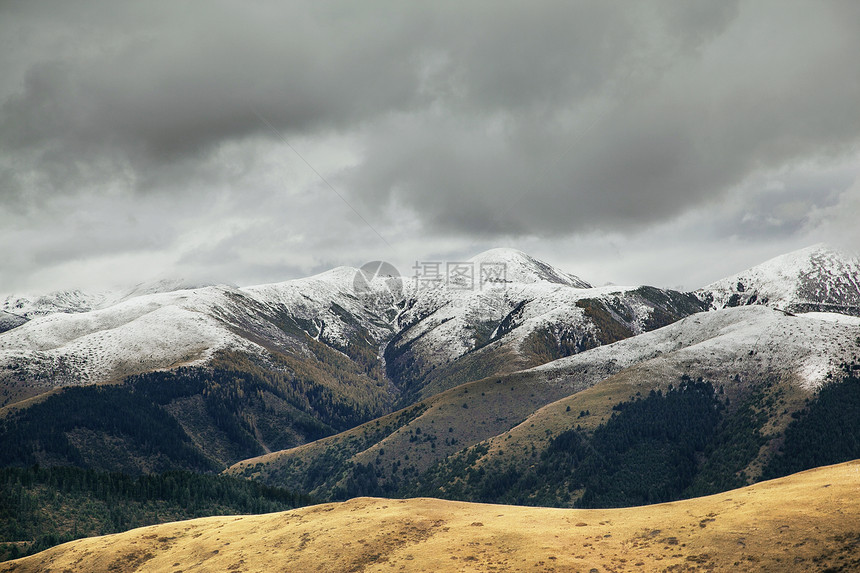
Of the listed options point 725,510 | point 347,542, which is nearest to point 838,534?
point 725,510

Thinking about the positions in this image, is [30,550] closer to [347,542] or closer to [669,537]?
[347,542]

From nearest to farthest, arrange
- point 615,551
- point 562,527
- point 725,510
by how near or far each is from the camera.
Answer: point 615,551
point 725,510
point 562,527

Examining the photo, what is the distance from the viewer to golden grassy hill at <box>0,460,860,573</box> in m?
54.6

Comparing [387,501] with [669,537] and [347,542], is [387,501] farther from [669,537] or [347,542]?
[669,537]

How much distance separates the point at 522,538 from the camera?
67250 millimetres

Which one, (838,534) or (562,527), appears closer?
(838,534)

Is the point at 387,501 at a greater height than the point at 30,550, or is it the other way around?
the point at 387,501

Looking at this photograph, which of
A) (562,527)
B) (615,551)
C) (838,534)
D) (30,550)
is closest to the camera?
(838,534)

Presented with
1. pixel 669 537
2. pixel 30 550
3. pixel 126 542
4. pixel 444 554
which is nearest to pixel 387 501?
pixel 444 554

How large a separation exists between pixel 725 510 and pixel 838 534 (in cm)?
1375

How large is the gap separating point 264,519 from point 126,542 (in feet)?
67.0

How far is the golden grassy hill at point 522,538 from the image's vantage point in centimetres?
5462

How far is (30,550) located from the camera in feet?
517

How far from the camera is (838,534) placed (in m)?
52.0
